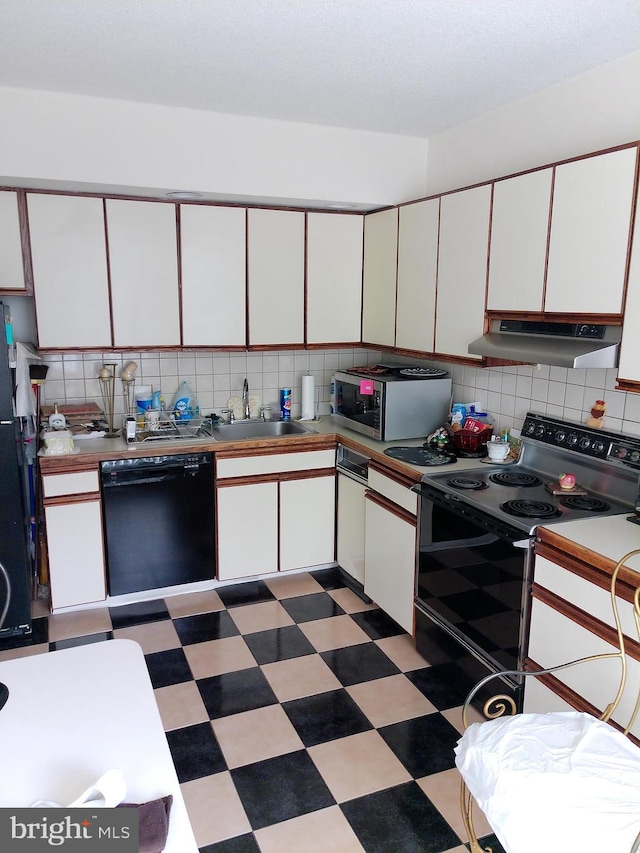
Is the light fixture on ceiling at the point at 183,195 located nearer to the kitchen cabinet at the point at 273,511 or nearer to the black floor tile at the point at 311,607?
the kitchen cabinet at the point at 273,511

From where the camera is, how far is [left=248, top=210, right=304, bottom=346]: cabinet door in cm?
352

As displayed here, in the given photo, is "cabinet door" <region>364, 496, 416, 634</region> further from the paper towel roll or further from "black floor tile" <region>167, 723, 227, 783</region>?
"black floor tile" <region>167, 723, 227, 783</region>

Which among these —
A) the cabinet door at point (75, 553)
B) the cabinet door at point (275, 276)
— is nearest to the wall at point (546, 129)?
the cabinet door at point (275, 276)

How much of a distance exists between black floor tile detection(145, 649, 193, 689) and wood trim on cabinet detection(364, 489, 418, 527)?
1.17m

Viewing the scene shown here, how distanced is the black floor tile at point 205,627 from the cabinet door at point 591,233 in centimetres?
211

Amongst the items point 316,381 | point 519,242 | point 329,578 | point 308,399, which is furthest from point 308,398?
point 519,242

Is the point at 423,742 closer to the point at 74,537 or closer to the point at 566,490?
→ the point at 566,490

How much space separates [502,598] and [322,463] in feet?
5.04

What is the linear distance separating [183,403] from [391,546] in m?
1.50

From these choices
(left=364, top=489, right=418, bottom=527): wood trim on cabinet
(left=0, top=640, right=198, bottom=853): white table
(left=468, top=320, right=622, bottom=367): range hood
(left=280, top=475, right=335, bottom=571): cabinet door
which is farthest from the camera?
(left=280, top=475, right=335, bottom=571): cabinet door

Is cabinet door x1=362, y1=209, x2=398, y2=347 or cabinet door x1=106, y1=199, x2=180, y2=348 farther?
cabinet door x1=362, y1=209, x2=398, y2=347

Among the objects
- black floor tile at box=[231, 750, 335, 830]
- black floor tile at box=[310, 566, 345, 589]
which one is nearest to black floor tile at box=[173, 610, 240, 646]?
black floor tile at box=[310, 566, 345, 589]

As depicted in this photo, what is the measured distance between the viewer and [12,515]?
116 inches

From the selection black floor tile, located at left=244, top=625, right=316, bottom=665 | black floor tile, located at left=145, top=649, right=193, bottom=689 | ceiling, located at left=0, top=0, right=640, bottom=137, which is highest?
ceiling, located at left=0, top=0, right=640, bottom=137
